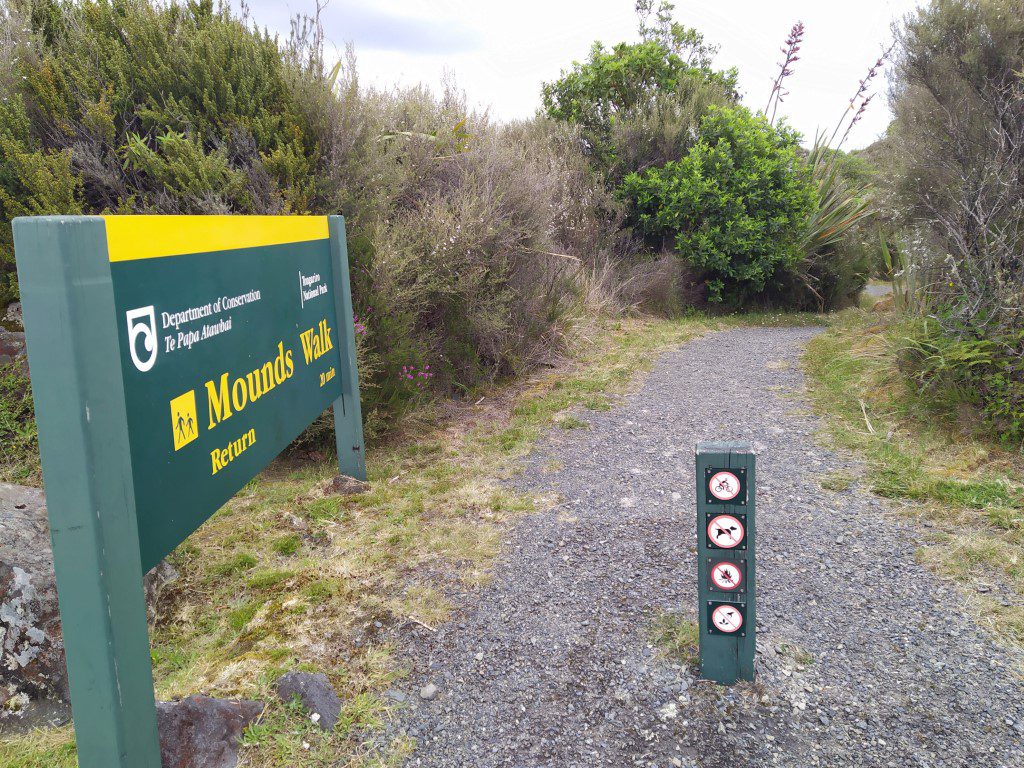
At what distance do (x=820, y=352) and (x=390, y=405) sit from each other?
6.01 meters

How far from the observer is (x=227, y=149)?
18.7ft

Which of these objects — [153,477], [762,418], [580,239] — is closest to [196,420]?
[153,477]

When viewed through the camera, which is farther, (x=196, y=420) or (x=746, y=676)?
(x=746, y=676)

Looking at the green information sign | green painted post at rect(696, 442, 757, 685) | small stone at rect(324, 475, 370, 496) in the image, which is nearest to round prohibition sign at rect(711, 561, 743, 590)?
green painted post at rect(696, 442, 757, 685)

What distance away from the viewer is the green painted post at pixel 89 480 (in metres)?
1.84

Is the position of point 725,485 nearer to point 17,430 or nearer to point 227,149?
point 227,149

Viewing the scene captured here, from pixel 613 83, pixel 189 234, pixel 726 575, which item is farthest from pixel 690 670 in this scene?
pixel 613 83

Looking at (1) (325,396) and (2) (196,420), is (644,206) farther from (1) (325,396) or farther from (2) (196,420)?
(2) (196,420)

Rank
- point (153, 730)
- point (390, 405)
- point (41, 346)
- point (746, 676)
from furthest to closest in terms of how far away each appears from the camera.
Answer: point (390, 405), point (746, 676), point (153, 730), point (41, 346)

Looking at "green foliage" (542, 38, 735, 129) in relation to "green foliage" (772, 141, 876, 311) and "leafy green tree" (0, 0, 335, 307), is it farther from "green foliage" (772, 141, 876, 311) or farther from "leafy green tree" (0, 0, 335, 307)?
"leafy green tree" (0, 0, 335, 307)

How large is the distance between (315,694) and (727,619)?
1.66 meters

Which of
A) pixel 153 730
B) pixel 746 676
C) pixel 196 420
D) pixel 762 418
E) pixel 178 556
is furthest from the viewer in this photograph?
pixel 762 418

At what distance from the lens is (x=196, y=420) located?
2.65 meters

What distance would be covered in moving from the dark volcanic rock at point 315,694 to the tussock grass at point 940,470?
2.94m
